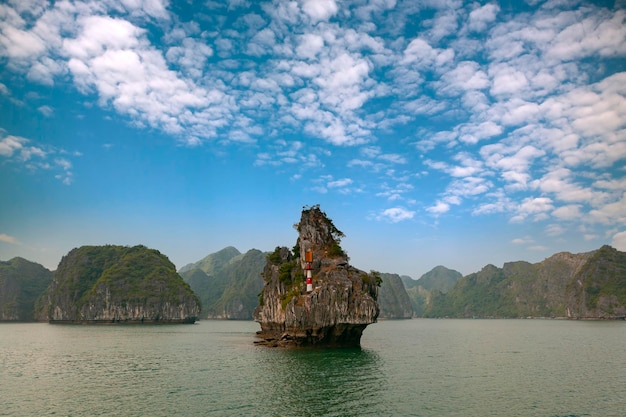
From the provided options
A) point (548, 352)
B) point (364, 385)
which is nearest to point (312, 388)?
point (364, 385)

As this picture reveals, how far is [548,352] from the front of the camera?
75.9m

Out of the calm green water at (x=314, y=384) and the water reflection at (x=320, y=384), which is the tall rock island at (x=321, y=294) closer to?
the calm green water at (x=314, y=384)

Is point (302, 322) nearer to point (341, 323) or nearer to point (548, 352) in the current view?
point (341, 323)

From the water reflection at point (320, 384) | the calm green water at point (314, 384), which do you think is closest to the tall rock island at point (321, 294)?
the calm green water at point (314, 384)

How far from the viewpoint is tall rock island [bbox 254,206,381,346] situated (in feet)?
244

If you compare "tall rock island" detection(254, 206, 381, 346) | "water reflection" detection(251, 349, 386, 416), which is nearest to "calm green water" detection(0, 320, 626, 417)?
"water reflection" detection(251, 349, 386, 416)

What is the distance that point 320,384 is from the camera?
1758 inches

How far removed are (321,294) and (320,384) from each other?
102 ft

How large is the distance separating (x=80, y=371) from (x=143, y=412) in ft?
85.4

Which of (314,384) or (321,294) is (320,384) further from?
(321,294)

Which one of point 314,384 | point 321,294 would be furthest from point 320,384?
point 321,294

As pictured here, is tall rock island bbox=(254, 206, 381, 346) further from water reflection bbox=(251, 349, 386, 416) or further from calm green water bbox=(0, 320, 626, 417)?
water reflection bbox=(251, 349, 386, 416)

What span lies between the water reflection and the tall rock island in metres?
7.34

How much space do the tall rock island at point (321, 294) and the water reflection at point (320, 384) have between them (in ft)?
24.1
